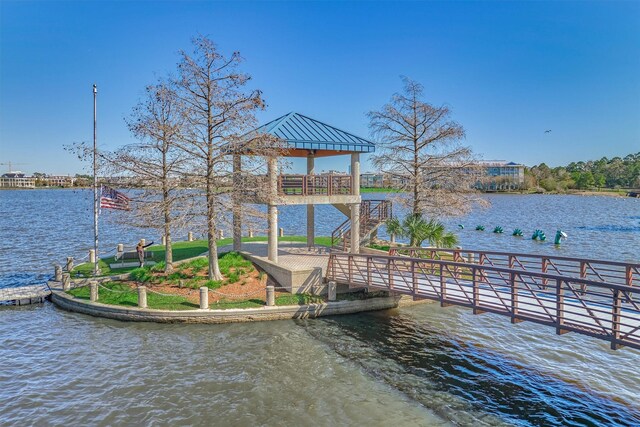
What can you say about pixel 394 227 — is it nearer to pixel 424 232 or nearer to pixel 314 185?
pixel 424 232

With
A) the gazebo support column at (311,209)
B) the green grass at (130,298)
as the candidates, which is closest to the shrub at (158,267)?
the green grass at (130,298)

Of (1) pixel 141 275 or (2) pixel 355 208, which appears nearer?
(1) pixel 141 275

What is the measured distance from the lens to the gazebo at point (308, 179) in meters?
21.0

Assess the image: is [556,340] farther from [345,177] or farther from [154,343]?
[154,343]

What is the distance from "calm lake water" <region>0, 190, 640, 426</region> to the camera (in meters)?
11.3

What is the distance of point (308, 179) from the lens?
75.6 ft

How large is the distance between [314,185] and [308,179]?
1.81 ft

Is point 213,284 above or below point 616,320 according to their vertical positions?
below

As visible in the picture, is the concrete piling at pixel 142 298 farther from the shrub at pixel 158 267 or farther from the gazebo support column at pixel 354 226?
the gazebo support column at pixel 354 226

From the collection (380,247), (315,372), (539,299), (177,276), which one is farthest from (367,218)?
(539,299)

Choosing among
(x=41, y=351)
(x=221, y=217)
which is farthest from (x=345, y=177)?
(x=41, y=351)

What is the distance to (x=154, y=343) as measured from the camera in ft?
→ 51.3

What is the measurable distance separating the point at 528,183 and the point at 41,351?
186 m

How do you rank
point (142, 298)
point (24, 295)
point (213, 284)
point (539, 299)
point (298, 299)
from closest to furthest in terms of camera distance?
1. point (539, 299)
2. point (142, 298)
3. point (298, 299)
4. point (213, 284)
5. point (24, 295)
